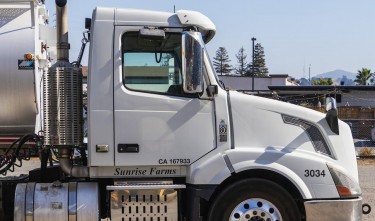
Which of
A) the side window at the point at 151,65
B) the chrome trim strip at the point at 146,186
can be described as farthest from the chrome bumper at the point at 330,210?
the side window at the point at 151,65

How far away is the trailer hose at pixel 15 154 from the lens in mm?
6859

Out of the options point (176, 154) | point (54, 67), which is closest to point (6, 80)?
point (54, 67)

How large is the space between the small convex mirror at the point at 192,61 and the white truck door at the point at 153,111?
0.99ft

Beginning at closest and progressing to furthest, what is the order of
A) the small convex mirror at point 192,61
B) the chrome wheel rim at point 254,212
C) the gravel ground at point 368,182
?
the small convex mirror at point 192,61 → the chrome wheel rim at point 254,212 → the gravel ground at point 368,182

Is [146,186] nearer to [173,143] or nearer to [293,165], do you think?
[173,143]

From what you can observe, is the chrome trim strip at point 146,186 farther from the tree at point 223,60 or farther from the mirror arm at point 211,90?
the tree at point 223,60

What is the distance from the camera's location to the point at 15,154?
692 centimetres

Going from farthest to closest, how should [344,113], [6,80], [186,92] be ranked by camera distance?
[344,113]
[6,80]
[186,92]

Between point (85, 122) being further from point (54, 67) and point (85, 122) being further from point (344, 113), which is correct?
point (344, 113)

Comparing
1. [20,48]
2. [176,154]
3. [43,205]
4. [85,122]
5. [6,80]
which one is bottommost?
[43,205]

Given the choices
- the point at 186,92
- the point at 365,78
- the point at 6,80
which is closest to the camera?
the point at 186,92

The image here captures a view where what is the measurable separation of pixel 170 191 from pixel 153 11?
2049 millimetres

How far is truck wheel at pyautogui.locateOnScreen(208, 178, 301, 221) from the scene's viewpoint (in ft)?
18.6

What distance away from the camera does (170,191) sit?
5.79 m
